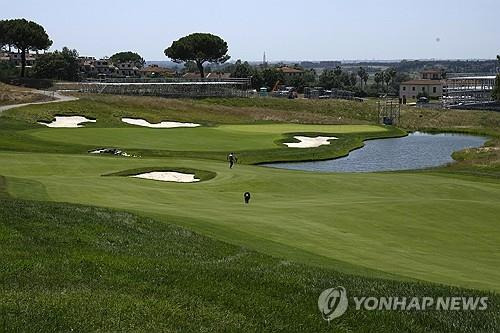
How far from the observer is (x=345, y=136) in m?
74.8

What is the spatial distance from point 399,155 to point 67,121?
36954 mm

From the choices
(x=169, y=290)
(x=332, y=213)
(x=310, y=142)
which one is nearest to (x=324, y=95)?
(x=310, y=142)

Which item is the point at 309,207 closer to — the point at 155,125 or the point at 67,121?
the point at 155,125

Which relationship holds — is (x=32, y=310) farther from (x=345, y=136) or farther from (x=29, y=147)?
(x=345, y=136)

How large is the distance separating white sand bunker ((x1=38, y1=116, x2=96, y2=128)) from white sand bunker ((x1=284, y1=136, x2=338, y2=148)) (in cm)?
2407

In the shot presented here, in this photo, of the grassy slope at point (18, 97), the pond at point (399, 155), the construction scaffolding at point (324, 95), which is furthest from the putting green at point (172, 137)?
the construction scaffolding at point (324, 95)

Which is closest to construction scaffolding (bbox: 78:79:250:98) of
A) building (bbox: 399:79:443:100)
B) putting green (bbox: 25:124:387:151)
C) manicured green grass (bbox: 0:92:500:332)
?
putting green (bbox: 25:124:387:151)

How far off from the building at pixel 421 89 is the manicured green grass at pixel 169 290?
17672 cm

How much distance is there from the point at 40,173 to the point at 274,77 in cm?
13242

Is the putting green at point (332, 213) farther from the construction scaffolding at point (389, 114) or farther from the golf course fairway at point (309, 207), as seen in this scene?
the construction scaffolding at point (389, 114)

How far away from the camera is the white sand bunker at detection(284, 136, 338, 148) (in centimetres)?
6568

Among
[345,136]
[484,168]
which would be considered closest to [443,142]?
[345,136]
